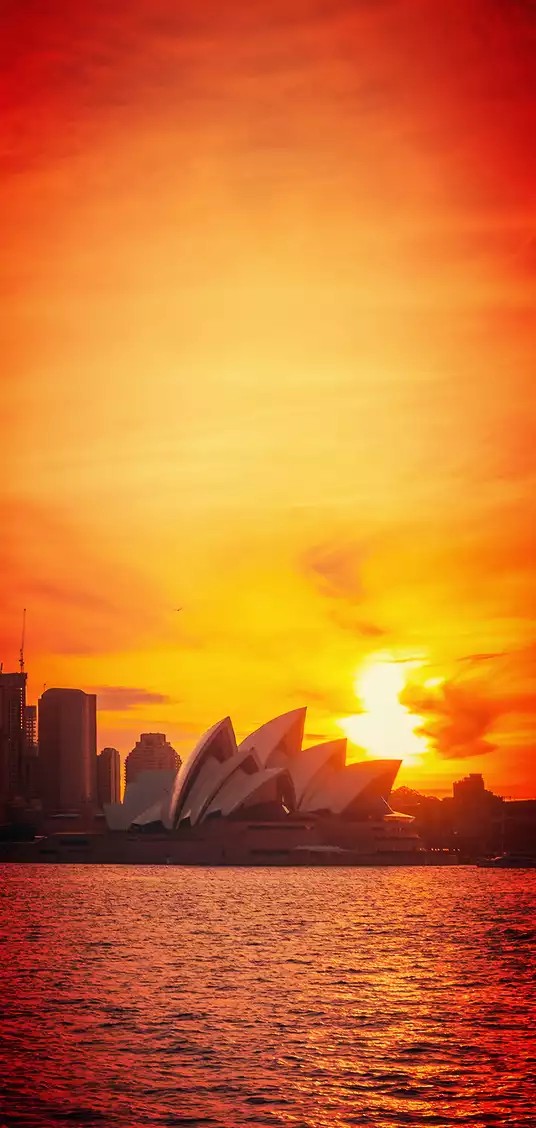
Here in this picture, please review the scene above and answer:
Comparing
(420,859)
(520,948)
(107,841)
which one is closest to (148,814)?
(107,841)

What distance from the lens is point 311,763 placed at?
16138 cm

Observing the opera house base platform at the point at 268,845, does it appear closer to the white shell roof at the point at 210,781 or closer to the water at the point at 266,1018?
the white shell roof at the point at 210,781

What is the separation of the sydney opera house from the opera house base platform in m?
0.13

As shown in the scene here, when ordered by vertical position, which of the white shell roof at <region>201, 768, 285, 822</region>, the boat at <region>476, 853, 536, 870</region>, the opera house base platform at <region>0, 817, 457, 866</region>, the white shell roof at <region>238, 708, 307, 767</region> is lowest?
the boat at <region>476, 853, 536, 870</region>

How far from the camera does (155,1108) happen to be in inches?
990

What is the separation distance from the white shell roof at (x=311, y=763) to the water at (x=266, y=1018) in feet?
255

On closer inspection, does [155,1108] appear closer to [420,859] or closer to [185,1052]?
[185,1052]

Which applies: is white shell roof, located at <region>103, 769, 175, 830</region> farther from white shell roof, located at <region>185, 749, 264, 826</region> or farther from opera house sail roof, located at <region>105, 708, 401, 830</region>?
white shell roof, located at <region>185, 749, 264, 826</region>

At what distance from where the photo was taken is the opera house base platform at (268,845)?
515ft

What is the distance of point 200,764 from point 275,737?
9544 millimetres

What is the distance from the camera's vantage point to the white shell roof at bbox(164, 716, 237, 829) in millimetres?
146250

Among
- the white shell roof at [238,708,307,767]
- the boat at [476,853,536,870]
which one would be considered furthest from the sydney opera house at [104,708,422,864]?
the boat at [476,853,536,870]

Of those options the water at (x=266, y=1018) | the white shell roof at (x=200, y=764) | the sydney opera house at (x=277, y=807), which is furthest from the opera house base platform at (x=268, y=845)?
the water at (x=266, y=1018)

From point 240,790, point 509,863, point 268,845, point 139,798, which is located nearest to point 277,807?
point 268,845
